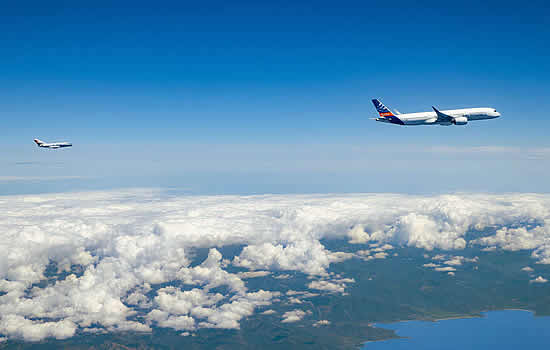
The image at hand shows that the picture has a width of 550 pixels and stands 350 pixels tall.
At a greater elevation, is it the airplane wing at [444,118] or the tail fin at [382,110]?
the tail fin at [382,110]

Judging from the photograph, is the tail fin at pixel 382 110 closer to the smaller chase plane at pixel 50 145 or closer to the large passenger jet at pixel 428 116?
the large passenger jet at pixel 428 116

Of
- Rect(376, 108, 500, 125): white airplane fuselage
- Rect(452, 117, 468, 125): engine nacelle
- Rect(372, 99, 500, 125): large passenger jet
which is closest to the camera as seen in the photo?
Rect(452, 117, 468, 125): engine nacelle

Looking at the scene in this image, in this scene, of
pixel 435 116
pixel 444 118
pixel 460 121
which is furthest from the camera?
pixel 435 116

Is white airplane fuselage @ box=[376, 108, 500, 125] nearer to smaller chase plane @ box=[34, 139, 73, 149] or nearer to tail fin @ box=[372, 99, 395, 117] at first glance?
tail fin @ box=[372, 99, 395, 117]

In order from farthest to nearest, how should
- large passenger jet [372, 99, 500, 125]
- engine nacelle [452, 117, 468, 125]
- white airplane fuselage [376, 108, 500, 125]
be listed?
1. white airplane fuselage [376, 108, 500, 125]
2. large passenger jet [372, 99, 500, 125]
3. engine nacelle [452, 117, 468, 125]

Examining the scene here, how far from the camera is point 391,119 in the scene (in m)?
66.0

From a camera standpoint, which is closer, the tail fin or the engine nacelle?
the engine nacelle

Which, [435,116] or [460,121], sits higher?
[435,116]

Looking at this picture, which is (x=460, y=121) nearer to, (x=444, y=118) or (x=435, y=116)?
(x=444, y=118)

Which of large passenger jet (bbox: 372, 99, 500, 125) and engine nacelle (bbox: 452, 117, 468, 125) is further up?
large passenger jet (bbox: 372, 99, 500, 125)

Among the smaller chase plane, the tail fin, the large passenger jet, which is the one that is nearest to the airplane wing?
the large passenger jet

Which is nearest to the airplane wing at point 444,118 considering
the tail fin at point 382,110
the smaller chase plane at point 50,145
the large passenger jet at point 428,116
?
the large passenger jet at point 428,116

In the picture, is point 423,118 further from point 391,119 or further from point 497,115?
point 497,115

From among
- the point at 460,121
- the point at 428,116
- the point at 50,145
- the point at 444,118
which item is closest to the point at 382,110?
the point at 428,116
